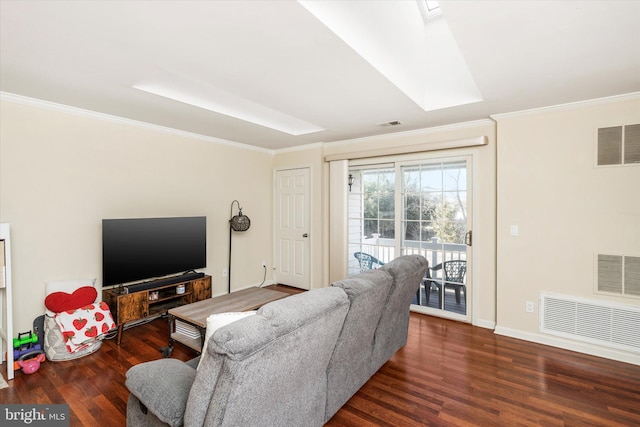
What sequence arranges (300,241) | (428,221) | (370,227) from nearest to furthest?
(428,221)
(370,227)
(300,241)

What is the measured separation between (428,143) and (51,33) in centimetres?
354

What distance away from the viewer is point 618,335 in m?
2.81

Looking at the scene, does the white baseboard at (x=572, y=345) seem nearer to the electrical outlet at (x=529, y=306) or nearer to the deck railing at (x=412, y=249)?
the electrical outlet at (x=529, y=306)

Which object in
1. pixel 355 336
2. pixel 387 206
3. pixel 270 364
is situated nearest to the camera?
pixel 270 364

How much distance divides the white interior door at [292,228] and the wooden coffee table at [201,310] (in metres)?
1.73

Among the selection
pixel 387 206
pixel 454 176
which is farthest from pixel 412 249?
pixel 454 176

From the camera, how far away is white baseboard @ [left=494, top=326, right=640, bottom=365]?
109 inches

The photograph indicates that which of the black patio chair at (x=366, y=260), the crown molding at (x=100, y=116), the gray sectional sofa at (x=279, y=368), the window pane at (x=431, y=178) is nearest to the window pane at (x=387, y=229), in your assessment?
the black patio chair at (x=366, y=260)

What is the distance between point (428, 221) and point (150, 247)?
333 cm

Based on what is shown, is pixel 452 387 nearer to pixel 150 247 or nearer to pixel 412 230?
pixel 412 230

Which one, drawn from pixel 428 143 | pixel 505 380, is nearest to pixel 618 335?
pixel 505 380

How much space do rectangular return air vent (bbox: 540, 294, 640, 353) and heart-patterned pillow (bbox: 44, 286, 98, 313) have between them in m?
4.51

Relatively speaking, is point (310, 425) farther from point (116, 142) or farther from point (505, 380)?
point (116, 142)

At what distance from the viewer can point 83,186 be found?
3221 mm
